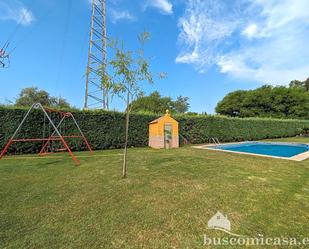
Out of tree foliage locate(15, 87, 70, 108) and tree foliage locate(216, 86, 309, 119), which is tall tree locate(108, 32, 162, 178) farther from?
tree foliage locate(216, 86, 309, 119)

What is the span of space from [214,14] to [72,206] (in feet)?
44.0

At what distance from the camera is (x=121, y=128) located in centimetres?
1339

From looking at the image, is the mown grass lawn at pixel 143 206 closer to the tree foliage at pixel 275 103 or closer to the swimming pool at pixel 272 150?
the swimming pool at pixel 272 150

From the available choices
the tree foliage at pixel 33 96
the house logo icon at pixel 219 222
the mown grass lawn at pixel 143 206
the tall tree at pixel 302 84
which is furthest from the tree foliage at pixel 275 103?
the house logo icon at pixel 219 222

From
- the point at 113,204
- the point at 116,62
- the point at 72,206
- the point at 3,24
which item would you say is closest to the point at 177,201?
the point at 113,204

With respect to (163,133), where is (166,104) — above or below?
above

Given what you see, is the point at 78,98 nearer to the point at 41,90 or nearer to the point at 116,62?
the point at 116,62

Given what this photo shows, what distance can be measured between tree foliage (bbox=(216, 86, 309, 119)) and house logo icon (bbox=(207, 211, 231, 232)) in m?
40.5

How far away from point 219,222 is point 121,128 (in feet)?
35.9

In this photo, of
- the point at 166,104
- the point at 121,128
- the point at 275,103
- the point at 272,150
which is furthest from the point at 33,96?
the point at 275,103

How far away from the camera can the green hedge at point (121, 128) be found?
10289 millimetres

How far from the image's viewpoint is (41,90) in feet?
125

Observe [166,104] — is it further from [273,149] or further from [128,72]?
[128,72]

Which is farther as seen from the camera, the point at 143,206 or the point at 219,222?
the point at 143,206
